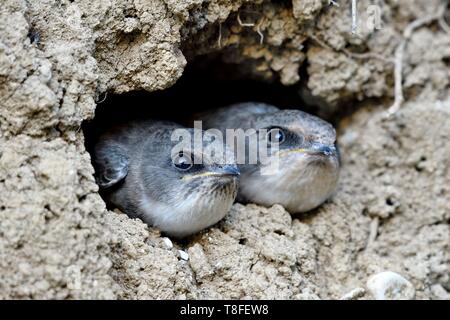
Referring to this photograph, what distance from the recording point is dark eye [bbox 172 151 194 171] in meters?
4.46

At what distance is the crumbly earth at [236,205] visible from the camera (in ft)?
11.8

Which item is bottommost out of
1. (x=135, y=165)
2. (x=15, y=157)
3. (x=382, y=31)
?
(x=135, y=165)

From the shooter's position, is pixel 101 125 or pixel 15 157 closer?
pixel 15 157

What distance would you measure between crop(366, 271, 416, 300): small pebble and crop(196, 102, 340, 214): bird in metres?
0.69

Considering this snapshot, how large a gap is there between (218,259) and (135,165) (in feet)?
2.71

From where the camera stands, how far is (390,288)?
4.57 m

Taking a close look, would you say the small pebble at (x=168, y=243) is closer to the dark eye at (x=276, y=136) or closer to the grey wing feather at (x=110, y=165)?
the grey wing feather at (x=110, y=165)

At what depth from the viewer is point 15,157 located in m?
3.74

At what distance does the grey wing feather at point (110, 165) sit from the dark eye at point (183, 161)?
0.39 meters

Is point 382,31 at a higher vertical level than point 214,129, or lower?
higher

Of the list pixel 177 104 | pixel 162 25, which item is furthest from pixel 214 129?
pixel 162 25

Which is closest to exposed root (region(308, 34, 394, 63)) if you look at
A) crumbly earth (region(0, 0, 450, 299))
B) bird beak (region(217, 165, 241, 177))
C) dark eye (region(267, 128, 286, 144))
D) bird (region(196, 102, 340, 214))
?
crumbly earth (region(0, 0, 450, 299))
